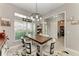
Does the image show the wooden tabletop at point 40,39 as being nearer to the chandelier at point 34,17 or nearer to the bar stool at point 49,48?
the bar stool at point 49,48

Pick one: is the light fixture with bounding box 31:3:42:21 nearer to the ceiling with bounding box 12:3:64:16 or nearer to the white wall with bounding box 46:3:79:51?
the ceiling with bounding box 12:3:64:16

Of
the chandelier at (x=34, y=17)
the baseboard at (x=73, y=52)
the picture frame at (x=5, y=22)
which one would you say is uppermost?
the chandelier at (x=34, y=17)

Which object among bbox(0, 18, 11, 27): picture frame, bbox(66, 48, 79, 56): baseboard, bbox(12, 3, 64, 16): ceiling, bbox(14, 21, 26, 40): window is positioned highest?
bbox(12, 3, 64, 16): ceiling

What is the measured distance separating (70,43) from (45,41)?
0.43 metres

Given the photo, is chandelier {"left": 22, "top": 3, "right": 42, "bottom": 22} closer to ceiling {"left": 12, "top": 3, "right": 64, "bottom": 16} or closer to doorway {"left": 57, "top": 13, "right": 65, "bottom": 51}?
ceiling {"left": 12, "top": 3, "right": 64, "bottom": 16}

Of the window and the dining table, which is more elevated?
the window

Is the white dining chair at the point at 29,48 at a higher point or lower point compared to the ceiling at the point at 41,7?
lower

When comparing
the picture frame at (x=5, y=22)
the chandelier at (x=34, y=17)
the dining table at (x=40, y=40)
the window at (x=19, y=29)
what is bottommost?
the dining table at (x=40, y=40)

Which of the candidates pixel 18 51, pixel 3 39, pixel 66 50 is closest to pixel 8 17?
pixel 3 39

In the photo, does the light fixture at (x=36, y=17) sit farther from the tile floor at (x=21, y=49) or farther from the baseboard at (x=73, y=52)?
the baseboard at (x=73, y=52)

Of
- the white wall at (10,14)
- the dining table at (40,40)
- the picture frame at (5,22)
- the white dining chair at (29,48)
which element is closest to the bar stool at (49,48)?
the dining table at (40,40)

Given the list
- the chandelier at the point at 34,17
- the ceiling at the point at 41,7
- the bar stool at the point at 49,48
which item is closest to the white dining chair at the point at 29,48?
the bar stool at the point at 49,48

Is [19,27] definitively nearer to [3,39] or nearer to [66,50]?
[3,39]

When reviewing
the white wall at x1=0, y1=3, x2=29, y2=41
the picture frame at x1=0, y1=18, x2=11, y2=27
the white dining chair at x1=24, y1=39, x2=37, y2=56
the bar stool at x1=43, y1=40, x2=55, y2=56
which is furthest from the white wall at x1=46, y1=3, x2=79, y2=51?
the picture frame at x1=0, y1=18, x2=11, y2=27
